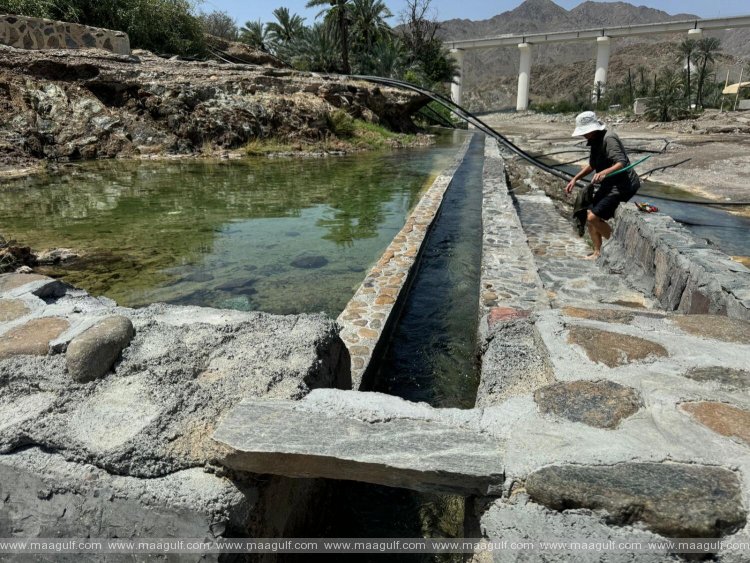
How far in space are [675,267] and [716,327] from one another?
5.88 ft

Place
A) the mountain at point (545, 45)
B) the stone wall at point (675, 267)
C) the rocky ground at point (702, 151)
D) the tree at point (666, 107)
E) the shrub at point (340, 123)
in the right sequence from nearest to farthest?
the stone wall at point (675, 267), the rocky ground at point (702, 151), the shrub at point (340, 123), the tree at point (666, 107), the mountain at point (545, 45)

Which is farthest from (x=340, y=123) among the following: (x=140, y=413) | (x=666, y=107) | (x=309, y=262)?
(x=666, y=107)

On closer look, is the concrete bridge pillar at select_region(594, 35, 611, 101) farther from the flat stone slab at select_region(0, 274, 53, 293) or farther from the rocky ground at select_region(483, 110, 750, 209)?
the flat stone slab at select_region(0, 274, 53, 293)

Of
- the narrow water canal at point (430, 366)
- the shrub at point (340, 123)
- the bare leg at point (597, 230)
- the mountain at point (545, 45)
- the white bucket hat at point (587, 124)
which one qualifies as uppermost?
the mountain at point (545, 45)

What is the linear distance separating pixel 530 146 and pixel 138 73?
51.0ft

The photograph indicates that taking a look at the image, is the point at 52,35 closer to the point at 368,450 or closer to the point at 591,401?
the point at 368,450

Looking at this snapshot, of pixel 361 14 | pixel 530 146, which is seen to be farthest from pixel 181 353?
pixel 361 14

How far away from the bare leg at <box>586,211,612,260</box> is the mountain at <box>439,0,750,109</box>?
54.8 m

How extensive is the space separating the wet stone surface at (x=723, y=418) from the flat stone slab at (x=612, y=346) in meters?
0.35

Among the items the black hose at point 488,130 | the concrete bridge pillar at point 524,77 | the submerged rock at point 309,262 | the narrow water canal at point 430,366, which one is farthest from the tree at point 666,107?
the submerged rock at point 309,262

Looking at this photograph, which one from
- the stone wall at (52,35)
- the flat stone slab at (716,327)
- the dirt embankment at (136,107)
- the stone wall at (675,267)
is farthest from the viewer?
the stone wall at (52,35)

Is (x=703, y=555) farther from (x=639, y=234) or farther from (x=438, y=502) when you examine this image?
(x=639, y=234)

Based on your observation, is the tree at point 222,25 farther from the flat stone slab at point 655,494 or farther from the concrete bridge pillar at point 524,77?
the flat stone slab at point 655,494

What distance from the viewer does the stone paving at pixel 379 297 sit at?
3.44 meters
